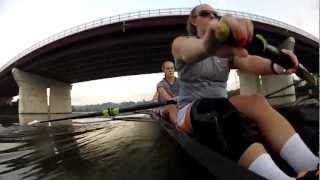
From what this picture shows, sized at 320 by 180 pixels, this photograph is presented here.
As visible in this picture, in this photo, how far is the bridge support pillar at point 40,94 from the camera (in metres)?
38.8

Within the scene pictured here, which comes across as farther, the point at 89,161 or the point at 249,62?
the point at 89,161

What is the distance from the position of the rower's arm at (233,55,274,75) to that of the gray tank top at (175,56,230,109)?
0.15 m

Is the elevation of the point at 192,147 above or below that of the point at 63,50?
below

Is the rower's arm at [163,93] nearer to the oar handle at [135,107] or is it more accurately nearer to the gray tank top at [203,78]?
the oar handle at [135,107]

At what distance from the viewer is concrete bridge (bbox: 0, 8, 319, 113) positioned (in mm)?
30031

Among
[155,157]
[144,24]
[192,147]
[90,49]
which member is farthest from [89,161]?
[90,49]

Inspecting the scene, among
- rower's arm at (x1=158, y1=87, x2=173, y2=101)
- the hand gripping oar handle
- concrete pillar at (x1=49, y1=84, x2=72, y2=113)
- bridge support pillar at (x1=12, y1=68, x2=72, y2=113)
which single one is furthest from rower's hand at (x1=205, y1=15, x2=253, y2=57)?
concrete pillar at (x1=49, y1=84, x2=72, y2=113)

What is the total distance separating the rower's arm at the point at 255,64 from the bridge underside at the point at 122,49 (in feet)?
88.4

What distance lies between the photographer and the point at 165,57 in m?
31.6

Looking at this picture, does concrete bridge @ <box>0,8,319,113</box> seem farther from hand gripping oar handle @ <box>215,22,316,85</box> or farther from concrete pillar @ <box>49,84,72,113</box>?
hand gripping oar handle @ <box>215,22,316,85</box>

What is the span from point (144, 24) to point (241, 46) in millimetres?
28781

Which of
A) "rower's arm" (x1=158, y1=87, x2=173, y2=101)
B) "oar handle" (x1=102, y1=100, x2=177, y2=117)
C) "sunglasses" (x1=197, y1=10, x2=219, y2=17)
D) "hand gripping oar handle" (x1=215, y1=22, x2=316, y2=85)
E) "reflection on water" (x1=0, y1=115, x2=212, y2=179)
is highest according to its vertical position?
"sunglasses" (x1=197, y1=10, x2=219, y2=17)

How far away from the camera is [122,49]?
104 ft

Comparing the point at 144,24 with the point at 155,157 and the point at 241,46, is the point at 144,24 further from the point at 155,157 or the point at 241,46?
the point at 241,46
